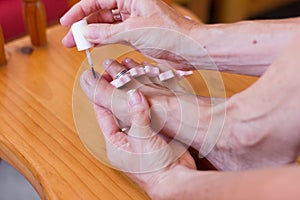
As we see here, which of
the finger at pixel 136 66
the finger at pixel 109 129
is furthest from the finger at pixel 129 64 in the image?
the finger at pixel 109 129

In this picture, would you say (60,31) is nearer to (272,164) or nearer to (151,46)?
(151,46)

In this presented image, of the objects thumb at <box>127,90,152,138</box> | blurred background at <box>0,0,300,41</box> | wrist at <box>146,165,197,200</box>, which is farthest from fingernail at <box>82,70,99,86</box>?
blurred background at <box>0,0,300,41</box>

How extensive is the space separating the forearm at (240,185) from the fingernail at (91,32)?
25cm

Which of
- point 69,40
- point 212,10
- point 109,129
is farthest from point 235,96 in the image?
point 212,10

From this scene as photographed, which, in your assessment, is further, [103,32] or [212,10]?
[212,10]

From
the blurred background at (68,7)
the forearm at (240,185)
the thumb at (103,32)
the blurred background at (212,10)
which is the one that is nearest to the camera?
the forearm at (240,185)

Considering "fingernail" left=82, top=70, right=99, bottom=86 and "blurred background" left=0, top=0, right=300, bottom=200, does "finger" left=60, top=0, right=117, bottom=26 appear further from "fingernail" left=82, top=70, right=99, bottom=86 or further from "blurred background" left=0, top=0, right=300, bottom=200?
"blurred background" left=0, top=0, right=300, bottom=200

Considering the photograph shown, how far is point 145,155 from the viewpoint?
0.72 metres

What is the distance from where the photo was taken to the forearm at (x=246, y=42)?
75 cm

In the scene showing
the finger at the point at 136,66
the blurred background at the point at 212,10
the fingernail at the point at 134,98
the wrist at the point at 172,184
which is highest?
the fingernail at the point at 134,98

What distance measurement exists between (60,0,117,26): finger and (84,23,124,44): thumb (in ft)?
0.17

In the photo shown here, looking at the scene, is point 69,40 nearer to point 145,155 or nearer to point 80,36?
point 80,36

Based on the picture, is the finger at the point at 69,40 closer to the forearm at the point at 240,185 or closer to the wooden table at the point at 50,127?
the wooden table at the point at 50,127

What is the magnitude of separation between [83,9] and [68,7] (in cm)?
40
